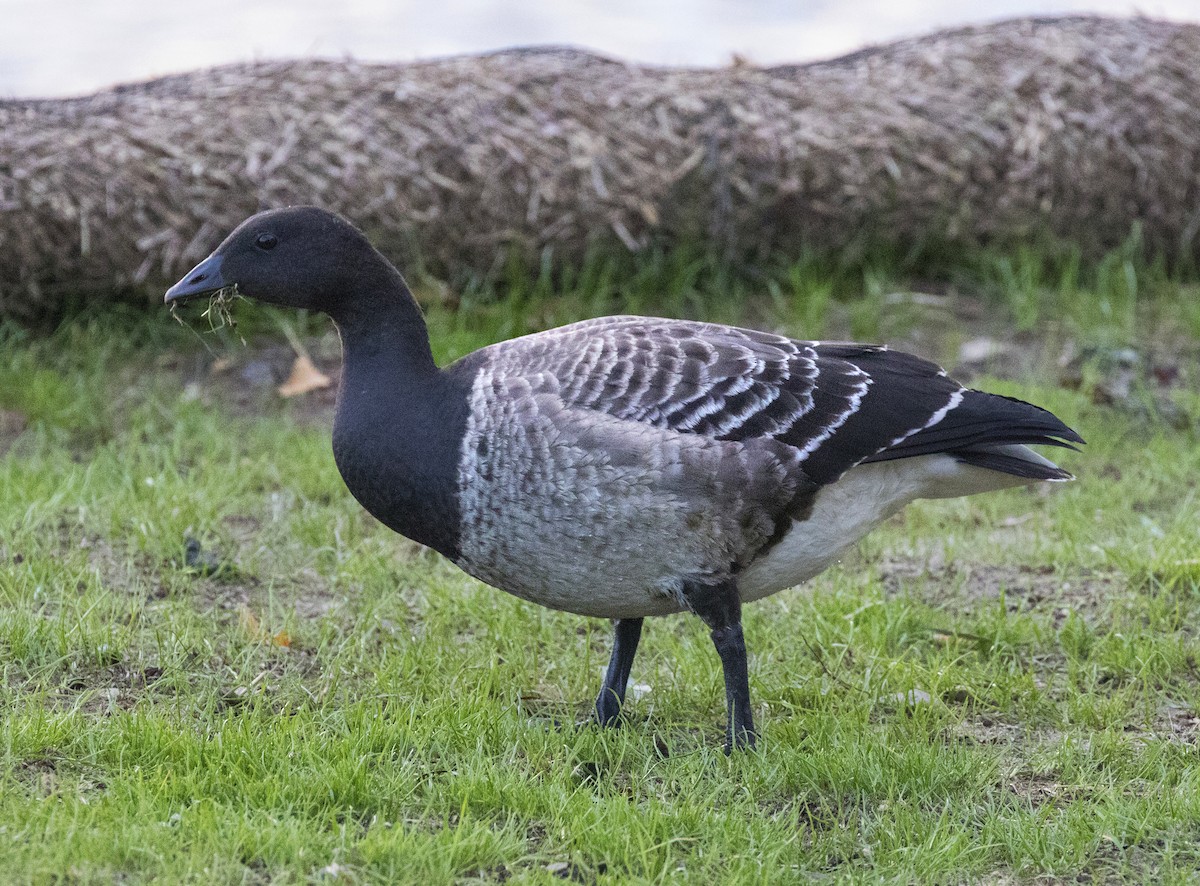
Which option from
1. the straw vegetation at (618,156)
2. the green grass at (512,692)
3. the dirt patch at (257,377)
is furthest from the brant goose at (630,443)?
the straw vegetation at (618,156)

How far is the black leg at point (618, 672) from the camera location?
4.96m

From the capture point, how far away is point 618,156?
9.22 m

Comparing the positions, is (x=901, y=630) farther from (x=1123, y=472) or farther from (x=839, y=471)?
(x=1123, y=472)

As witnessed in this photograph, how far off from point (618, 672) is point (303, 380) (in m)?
4.10

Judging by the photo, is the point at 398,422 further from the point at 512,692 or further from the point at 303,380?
the point at 303,380

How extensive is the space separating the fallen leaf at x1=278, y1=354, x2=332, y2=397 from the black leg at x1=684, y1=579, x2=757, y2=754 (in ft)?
14.5

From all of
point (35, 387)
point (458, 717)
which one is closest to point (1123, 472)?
point (458, 717)

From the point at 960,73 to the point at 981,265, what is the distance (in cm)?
148

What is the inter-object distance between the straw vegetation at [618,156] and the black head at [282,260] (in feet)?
12.7

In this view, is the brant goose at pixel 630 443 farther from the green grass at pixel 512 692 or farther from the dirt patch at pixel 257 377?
the dirt patch at pixel 257 377

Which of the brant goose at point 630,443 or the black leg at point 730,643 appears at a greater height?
the brant goose at point 630,443

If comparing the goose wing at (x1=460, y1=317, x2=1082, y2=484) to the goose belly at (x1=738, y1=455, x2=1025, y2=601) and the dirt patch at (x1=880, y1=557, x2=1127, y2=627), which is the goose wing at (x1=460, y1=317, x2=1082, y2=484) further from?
the dirt patch at (x1=880, y1=557, x2=1127, y2=627)

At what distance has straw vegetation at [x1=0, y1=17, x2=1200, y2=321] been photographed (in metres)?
8.52

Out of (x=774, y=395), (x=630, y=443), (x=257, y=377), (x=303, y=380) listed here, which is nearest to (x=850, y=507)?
(x=774, y=395)
